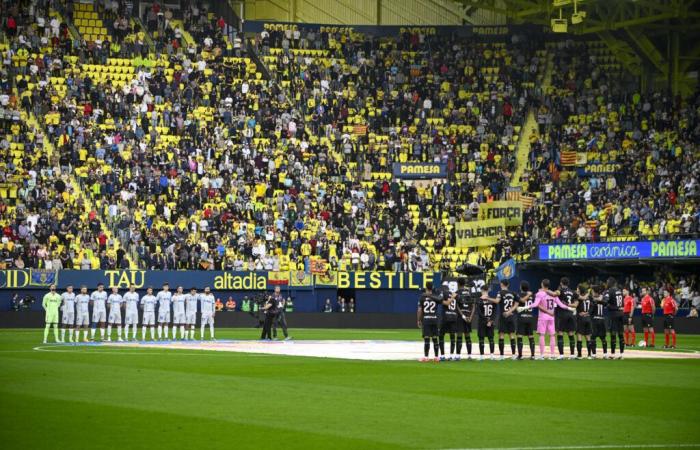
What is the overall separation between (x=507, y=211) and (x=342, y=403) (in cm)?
3889

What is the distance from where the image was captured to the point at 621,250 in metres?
52.6

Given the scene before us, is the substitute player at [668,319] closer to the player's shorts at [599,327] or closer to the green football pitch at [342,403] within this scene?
A: the player's shorts at [599,327]

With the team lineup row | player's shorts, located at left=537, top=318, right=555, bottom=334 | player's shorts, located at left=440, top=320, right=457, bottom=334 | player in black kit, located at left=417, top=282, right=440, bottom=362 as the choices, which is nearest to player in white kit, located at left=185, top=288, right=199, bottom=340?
the team lineup row

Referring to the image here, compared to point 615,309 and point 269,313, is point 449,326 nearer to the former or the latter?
point 615,309

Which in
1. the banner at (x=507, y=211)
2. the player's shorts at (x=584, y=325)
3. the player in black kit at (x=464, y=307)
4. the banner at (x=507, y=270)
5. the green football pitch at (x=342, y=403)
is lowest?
the green football pitch at (x=342, y=403)

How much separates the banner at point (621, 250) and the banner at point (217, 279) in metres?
6.09

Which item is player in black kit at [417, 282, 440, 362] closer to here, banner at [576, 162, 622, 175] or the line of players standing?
the line of players standing

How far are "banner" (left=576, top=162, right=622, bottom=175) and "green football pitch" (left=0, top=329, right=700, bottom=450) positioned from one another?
31.3 meters

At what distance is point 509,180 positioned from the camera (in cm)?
6347

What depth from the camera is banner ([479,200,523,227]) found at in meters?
57.8

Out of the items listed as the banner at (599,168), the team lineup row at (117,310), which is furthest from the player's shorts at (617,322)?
the banner at (599,168)

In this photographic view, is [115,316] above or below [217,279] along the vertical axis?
below

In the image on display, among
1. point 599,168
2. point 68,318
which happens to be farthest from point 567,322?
point 599,168

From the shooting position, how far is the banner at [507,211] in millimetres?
57812
